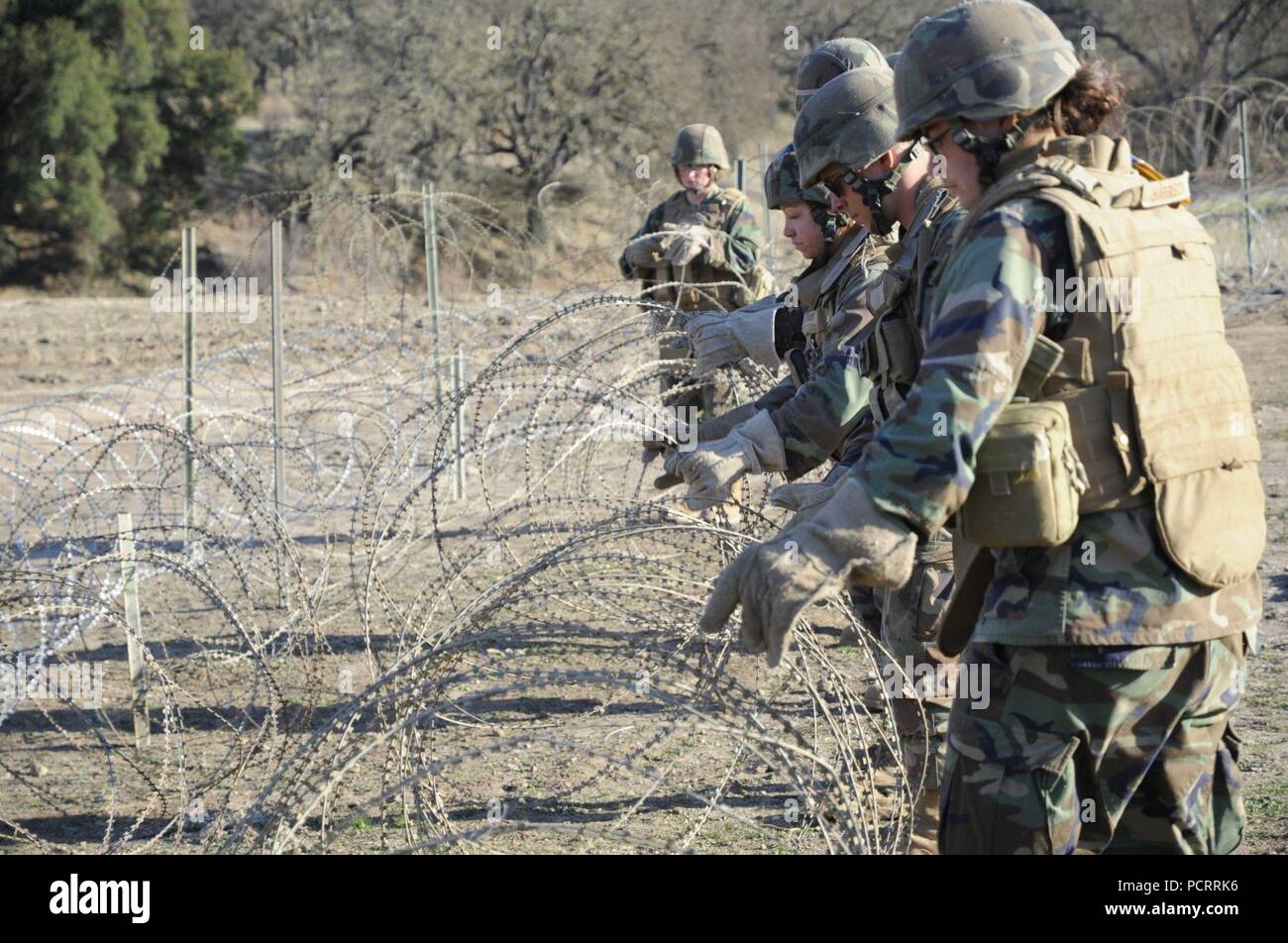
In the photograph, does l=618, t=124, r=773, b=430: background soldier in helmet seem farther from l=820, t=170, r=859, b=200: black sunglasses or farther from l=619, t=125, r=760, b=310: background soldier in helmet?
l=820, t=170, r=859, b=200: black sunglasses

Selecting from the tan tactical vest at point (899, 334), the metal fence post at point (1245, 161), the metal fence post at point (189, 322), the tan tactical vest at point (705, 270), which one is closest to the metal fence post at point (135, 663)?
the metal fence post at point (189, 322)

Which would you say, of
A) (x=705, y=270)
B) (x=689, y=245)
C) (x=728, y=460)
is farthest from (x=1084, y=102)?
(x=705, y=270)

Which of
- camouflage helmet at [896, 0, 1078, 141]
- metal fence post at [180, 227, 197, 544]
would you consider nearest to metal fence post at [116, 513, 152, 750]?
metal fence post at [180, 227, 197, 544]

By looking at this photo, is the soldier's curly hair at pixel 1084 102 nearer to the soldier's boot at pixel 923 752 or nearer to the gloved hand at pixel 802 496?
the gloved hand at pixel 802 496

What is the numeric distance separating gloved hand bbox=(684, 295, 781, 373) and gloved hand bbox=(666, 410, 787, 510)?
0.92 metres

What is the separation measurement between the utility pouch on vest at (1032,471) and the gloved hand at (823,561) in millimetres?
181

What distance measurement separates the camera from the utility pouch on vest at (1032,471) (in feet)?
8.47

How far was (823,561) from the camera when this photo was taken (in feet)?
8.42

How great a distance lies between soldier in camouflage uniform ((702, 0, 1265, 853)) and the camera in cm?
256

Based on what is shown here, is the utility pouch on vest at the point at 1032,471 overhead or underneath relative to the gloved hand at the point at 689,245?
underneath

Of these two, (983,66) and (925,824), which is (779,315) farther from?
(983,66)
